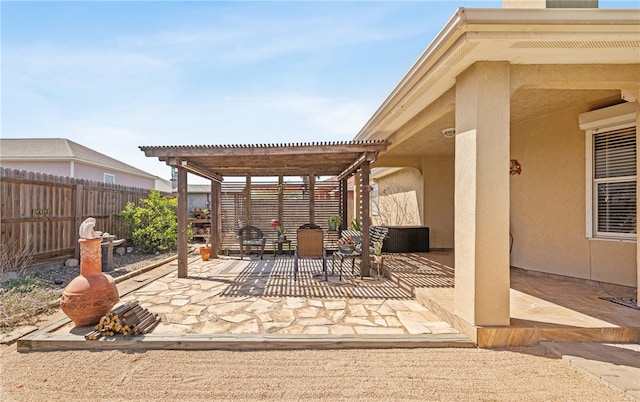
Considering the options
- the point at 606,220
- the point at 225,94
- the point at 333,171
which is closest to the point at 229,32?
the point at 225,94

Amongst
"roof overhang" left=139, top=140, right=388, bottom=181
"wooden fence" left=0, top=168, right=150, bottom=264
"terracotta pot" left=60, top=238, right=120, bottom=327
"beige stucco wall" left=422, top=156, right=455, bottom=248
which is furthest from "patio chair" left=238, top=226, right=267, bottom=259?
"beige stucco wall" left=422, top=156, right=455, bottom=248

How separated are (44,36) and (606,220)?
10.5 meters

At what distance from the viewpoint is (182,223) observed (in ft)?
19.7

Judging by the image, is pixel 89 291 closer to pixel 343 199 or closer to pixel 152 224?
pixel 152 224

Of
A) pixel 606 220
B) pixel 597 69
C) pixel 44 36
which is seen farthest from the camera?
pixel 44 36

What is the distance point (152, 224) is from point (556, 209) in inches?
377

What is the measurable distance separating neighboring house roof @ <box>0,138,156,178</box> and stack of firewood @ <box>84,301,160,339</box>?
40.4 ft

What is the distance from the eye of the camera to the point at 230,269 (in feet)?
22.5

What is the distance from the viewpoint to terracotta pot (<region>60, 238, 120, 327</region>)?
340cm

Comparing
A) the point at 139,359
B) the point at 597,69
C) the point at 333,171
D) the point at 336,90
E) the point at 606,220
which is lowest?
the point at 139,359

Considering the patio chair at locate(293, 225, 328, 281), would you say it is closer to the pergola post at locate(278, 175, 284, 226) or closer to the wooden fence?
the pergola post at locate(278, 175, 284, 226)

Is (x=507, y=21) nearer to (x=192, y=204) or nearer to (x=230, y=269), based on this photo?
(x=230, y=269)

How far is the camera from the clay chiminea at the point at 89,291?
340 cm

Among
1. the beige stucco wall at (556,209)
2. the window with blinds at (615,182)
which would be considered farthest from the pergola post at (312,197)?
the window with blinds at (615,182)
